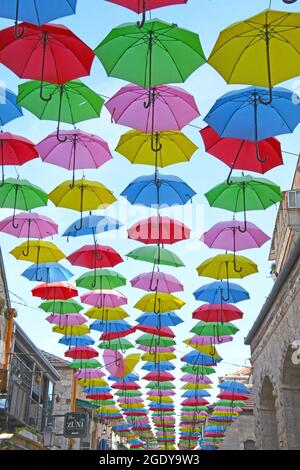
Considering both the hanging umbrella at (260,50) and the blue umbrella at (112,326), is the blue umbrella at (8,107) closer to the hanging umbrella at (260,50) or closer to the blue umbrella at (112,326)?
the hanging umbrella at (260,50)

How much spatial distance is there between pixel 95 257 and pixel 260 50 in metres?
7.22

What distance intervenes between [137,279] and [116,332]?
12.9 ft

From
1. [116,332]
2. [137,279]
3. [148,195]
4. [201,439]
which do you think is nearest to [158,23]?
[148,195]

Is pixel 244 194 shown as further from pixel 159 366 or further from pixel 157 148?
pixel 159 366

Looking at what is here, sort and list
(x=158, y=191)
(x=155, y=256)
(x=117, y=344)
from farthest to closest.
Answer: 1. (x=117, y=344)
2. (x=155, y=256)
3. (x=158, y=191)

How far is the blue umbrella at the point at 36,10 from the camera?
22.0ft

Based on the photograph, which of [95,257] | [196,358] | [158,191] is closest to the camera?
[158,191]

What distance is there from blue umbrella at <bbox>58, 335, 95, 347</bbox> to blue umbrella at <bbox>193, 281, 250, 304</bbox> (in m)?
5.95

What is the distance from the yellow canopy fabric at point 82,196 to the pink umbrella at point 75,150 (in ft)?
2.09

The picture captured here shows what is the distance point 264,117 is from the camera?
8.39 m

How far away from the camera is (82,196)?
426 inches

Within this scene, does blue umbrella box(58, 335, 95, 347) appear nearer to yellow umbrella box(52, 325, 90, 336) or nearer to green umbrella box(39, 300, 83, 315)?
yellow umbrella box(52, 325, 90, 336)

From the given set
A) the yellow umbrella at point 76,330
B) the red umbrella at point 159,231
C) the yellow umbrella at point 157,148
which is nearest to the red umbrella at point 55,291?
the yellow umbrella at point 76,330

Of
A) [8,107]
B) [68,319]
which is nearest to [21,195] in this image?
[8,107]
